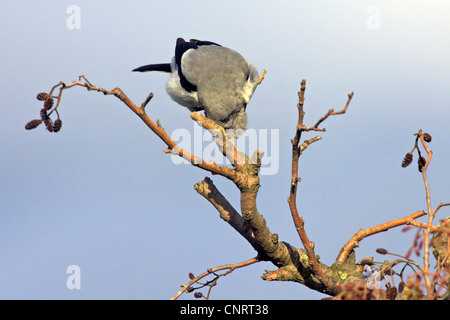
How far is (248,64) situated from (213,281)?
8.32ft

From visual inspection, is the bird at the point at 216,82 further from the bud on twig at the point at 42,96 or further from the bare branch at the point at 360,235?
the bud on twig at the point at 42,96

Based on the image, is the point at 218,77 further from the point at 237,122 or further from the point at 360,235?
the point at 360,235

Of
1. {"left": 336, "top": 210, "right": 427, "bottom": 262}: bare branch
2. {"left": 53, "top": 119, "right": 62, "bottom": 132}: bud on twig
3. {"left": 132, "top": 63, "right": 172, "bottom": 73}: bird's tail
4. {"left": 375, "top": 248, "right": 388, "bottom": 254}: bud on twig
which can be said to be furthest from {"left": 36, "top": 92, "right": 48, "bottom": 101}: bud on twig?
{"left": 132, "top": 63, "right": 172, "bottom": 73}: bird's tail

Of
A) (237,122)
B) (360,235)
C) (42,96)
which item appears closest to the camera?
(42,96)

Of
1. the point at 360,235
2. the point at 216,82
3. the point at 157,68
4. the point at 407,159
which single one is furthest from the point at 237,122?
the point at 407,159

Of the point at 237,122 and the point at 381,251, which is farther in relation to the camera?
the point at 237,122

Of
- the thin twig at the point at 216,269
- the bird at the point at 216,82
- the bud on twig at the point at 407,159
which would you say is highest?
the bird at the point at 216,82

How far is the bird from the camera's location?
5363 millimetres

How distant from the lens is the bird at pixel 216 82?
5363 mm

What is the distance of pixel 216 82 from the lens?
5.41 meters

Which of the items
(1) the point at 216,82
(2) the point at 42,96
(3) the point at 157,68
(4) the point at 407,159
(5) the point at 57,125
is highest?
(3) the point at 157,68

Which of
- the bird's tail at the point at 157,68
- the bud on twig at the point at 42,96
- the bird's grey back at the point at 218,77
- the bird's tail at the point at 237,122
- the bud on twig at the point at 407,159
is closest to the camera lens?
the bud on twig at the point at 42,96

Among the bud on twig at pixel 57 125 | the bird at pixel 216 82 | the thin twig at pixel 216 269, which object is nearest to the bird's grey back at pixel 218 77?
the bird at pixel 216 82
